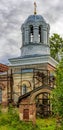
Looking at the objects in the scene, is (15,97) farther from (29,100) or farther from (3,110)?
(29,100)

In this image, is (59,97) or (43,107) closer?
(59,97)

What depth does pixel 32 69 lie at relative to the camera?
38.7 meters

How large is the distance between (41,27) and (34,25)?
2.74ft

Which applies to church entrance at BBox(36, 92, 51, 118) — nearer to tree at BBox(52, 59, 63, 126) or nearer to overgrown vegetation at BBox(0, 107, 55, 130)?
overgrown vegetation at BBox(0, 107, 55, 130)

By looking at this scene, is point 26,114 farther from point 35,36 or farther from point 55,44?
point 55,44

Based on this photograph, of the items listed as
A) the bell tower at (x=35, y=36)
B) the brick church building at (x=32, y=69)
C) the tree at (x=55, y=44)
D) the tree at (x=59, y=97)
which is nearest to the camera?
the tree at (x=59, y=97)

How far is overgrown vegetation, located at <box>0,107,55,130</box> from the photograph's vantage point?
2911 centimetres

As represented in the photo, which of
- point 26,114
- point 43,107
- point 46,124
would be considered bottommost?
point 46,124

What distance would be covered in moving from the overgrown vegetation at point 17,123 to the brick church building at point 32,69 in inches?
141

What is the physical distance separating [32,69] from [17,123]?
31.0 feet

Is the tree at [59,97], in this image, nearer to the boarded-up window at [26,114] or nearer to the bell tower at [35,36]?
the boarded-up window at [26,114]

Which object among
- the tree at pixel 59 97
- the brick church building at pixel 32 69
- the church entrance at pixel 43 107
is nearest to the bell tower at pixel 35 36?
the brick church building at pixel 32 69

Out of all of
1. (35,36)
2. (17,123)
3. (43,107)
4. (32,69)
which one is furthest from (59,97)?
(35,36)

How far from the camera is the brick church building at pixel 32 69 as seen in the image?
3753cm
